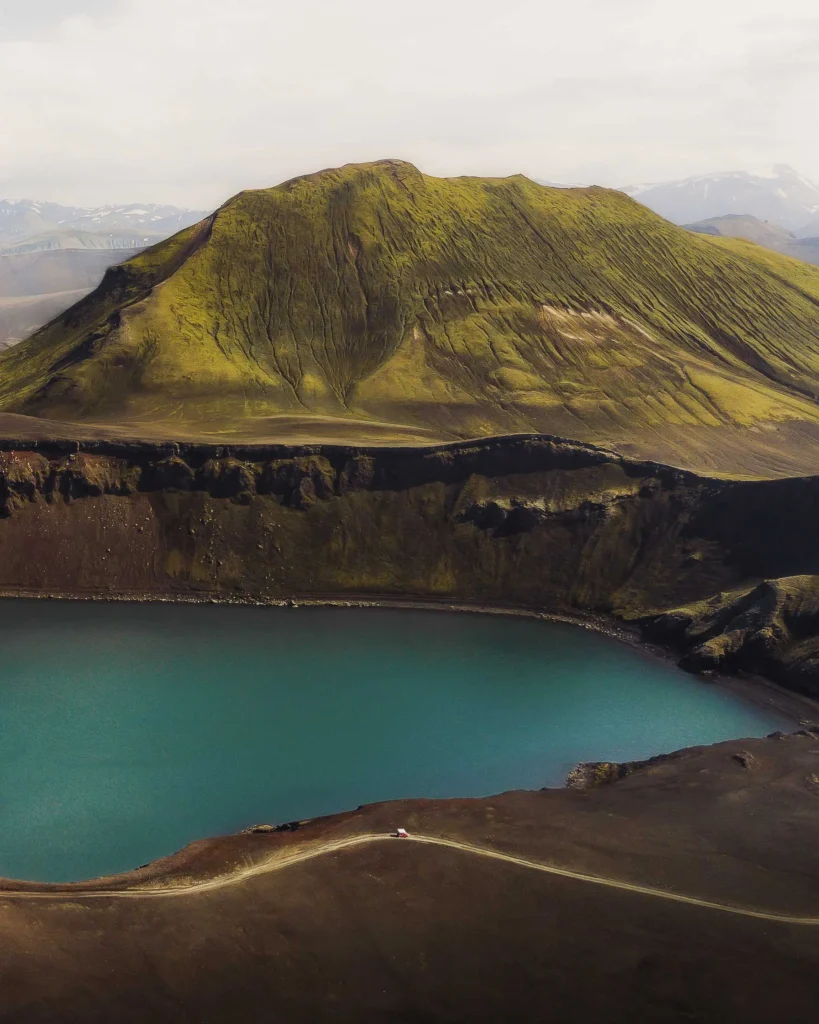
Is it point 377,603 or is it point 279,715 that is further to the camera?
point 377,603

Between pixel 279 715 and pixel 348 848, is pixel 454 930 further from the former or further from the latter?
pixel 279 715

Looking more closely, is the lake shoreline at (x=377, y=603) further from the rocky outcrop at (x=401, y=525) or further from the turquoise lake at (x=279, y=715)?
the turquoise lake at (x=279, y=715)

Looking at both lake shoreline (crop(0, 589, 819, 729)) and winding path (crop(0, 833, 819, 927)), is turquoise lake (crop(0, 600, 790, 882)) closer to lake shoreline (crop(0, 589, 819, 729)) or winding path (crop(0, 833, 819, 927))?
lake shoreline (crop(0, 589, 819, 729))

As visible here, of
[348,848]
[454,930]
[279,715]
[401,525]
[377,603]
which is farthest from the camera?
[401,525]

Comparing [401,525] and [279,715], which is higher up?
[401,525]

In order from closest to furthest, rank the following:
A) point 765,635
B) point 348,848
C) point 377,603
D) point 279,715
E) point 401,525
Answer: point 348,848
point 279,715
point 765,635
point 377,603
point 401,525

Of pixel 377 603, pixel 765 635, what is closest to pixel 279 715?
pixel 377 603

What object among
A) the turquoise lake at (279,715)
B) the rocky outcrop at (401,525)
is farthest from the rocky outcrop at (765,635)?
the rocky outcrop at (401,525)

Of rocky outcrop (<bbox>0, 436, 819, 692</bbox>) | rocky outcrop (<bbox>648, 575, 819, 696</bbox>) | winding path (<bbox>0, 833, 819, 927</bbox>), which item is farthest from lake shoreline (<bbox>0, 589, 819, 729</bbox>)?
winding path (<bbox>0, 833, 819, 927</bbox>)
